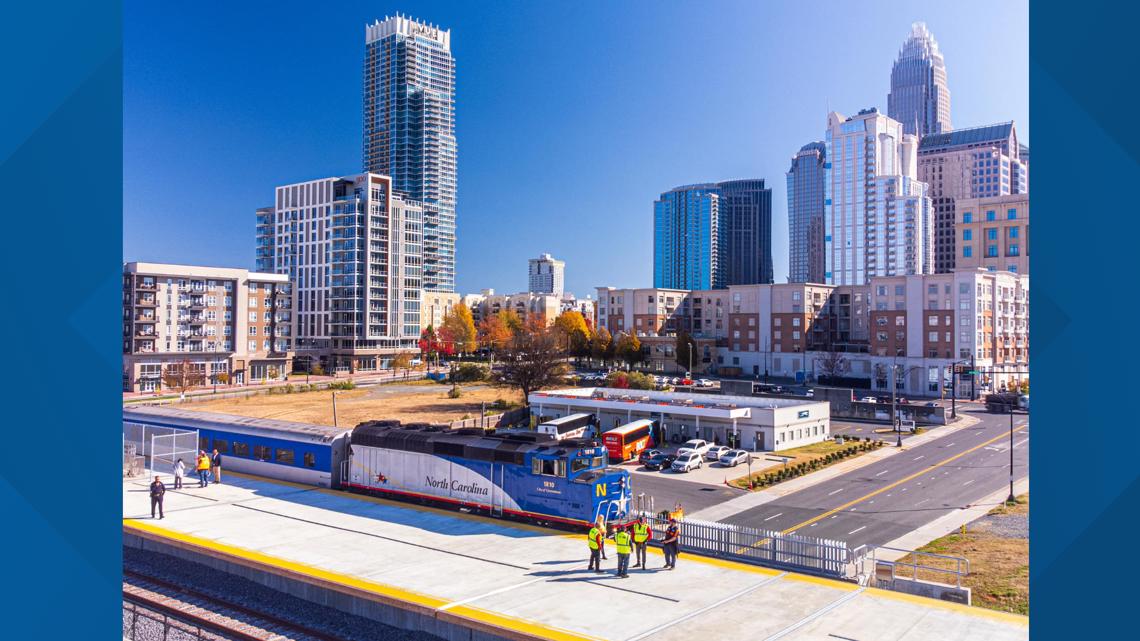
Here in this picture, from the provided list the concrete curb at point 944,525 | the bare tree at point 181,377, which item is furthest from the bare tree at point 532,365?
the concrete curb at point 944,525

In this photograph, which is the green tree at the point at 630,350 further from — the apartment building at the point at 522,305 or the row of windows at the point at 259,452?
the row of windows at the point at 259,452

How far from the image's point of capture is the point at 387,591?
18.1m

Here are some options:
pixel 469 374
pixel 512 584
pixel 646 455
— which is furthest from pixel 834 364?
pixel 512 584

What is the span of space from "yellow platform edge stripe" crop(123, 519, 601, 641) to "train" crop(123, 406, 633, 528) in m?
7.20

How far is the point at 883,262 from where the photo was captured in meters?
165

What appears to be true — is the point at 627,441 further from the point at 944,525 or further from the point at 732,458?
the point at 944,525

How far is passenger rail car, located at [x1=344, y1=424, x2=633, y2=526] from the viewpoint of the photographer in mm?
24312

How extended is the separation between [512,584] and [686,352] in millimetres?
84315

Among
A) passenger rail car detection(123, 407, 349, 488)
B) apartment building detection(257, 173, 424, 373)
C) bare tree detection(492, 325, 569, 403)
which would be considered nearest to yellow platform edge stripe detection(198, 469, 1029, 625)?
passenger rail car detection(123, 407, 349, 488)

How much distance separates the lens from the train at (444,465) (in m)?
24.5
